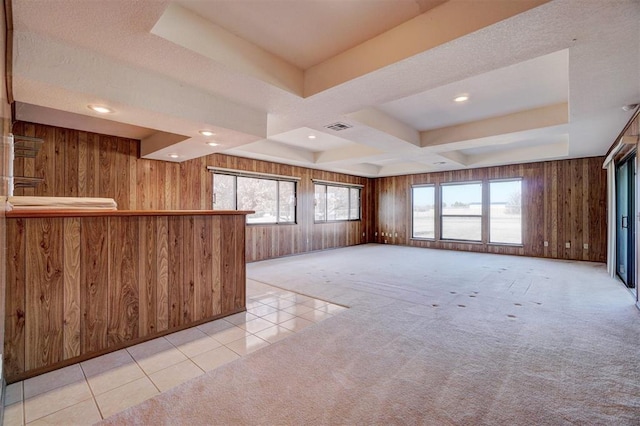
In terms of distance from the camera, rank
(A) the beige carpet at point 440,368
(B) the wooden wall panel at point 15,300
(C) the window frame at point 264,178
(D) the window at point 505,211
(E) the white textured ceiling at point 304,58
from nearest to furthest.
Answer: (A) the beige carpet at point 440,368 < (E) the white textured ceiling at point 304,58 < (B) the wooden wall panel at point 15,300 < (C) the window frame at point 264,178 < (D) the window at point 505,211

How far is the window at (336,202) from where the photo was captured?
28.1ft

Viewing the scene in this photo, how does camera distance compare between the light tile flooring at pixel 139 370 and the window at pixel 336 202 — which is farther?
the window at pixel 336 202

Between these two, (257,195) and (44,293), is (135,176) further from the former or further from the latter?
(44,293)

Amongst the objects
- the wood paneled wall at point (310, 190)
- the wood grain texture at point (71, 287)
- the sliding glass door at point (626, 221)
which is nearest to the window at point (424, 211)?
the wood paneled wall at point (310, 190)

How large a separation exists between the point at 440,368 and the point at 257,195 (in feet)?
18.2

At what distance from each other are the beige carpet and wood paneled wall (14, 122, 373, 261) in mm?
3268

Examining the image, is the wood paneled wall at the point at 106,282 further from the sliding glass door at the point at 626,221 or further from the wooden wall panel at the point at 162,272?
the sliding glass door at the point at 626,221

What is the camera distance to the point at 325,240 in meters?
8.69

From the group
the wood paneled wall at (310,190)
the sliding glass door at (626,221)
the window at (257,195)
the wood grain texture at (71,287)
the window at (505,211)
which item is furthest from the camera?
the window at (505,211)

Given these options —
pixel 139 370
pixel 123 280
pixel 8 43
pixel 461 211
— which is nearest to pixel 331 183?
pixel 461 211

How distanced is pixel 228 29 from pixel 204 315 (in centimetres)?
267

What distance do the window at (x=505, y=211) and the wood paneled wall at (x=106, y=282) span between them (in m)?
7.27

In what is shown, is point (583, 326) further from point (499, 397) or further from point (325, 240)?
point (325, 240)

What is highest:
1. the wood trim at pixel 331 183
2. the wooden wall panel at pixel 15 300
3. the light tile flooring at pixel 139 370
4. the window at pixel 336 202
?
A: the wood trim at pixel 331 183
